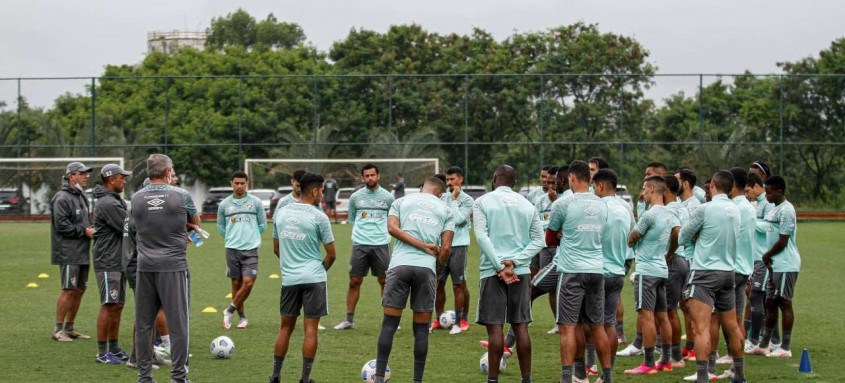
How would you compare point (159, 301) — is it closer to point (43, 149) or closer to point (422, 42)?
point (43, 149)

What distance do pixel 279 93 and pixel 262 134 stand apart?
2.00 metres

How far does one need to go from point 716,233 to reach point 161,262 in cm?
496

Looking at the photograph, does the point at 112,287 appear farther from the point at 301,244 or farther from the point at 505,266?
the point at 505,266

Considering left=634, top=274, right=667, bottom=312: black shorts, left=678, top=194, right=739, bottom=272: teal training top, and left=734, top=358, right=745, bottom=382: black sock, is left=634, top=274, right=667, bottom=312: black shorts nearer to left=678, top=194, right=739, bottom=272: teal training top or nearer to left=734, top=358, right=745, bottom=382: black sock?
left=678, top=194, right=739, bottom=272: teal training top

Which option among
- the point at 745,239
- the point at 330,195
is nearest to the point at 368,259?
the point at 745,239

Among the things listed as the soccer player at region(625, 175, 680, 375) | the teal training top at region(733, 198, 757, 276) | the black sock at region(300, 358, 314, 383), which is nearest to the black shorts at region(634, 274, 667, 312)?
the soccer player at region(625, 175, 680, 375)

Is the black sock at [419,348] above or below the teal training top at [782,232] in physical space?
below

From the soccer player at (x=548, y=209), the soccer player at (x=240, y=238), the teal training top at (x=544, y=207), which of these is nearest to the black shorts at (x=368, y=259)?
the soccer player at (x=240, y=238)

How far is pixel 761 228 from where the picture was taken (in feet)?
37.4

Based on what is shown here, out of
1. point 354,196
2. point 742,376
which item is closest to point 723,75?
point 354,196

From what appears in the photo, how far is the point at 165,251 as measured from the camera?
9164 mm

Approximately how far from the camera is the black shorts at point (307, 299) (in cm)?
972

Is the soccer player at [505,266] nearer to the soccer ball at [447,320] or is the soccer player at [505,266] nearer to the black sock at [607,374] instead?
the black sock at [607,374]

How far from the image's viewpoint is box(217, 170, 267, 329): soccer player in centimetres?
1330
